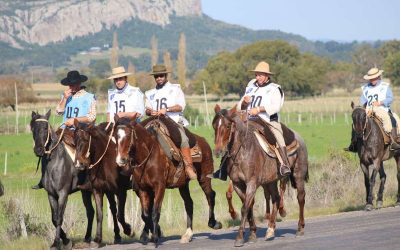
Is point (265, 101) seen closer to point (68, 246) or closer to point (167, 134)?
point (167, 134)

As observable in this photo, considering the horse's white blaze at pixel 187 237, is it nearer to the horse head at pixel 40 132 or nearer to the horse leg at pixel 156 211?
the horse leg at pixel 156 211

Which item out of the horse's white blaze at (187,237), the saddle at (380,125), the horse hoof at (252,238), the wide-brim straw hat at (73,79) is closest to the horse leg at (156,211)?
the horse's white blaze at (187,237)

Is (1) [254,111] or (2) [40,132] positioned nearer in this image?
(2) [40,132]

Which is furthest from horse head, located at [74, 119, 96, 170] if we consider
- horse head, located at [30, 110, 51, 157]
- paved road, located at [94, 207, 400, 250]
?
paved road, located at [94, 207, 400, 250]

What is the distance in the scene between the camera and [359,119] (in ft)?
69.2

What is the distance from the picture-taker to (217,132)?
14.8m

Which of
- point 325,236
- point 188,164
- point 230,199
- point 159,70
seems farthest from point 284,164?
point 159,70

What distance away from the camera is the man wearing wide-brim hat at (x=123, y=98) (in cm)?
1703

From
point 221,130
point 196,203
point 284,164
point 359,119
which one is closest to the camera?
point 221,130

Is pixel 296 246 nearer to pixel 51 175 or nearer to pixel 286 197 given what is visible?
pixel 51 175

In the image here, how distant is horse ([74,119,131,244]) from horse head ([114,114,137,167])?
0.68 meters

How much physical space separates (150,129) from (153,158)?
618mm

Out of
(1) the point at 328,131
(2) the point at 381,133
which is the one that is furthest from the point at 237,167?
(1) the point at 328,131

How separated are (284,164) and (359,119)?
5.40 meters
